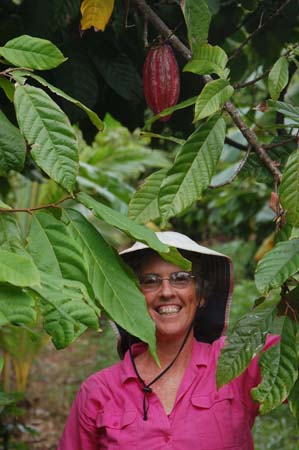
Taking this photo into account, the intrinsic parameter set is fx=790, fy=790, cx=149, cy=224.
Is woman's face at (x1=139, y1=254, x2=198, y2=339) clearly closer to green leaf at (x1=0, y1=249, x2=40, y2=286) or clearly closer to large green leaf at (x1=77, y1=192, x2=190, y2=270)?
large green leaf at (x1=77, y1=192, x2=190, y2=270)

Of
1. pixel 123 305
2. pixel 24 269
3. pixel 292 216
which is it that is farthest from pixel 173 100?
pixel 24 269

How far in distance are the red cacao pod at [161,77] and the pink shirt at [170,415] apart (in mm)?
566

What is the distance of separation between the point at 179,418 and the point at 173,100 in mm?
711

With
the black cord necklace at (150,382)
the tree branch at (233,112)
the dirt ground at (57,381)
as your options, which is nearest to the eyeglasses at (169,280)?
the black cord necklace at (150,382)

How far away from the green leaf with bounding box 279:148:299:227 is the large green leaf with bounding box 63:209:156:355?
0.29m

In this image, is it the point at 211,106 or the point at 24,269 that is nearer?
the point at 24,269

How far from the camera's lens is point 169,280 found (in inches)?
73.2

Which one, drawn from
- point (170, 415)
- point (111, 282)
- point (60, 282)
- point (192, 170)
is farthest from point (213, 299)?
point (60, 282)

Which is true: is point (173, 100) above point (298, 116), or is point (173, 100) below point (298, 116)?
above

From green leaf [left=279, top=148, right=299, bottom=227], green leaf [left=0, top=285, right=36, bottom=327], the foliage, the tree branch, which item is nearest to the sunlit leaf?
the foliage

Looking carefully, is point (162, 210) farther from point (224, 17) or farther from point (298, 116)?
point (224, 17)

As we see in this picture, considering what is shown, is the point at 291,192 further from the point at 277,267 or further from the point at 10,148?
the point at 10,148

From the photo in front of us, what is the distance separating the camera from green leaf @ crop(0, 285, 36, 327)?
991 millimetres

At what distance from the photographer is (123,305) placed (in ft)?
3.70
